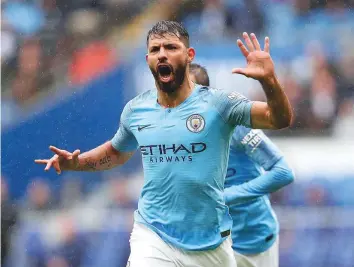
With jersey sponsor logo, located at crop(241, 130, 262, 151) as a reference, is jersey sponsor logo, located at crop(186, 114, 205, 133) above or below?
above

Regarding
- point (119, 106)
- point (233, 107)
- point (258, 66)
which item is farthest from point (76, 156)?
point (119, 106)

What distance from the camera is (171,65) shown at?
15.8 ft

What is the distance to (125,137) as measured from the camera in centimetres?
530

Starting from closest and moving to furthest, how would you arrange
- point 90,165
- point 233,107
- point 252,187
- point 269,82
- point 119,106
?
point 269,82 → point 233,107 → point 90,165 → point 252,187 → point 119,106

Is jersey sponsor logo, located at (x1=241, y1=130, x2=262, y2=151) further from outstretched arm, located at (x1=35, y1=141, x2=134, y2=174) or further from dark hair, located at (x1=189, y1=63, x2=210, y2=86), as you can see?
outstretched arm, located at (x1=35, y1=141, x2=134, y2=174)

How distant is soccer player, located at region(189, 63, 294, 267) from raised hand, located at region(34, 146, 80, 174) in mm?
987

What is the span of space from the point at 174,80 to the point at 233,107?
38 cm

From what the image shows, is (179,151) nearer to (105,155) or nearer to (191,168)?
(191,168)

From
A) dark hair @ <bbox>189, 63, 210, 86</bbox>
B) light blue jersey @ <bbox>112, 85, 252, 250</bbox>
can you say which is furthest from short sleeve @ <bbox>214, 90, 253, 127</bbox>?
dark hair @ <bbox>189, 63, 210, 86</bbox>

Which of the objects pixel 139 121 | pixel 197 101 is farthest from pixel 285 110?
pixel 139 121

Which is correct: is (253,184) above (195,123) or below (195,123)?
below

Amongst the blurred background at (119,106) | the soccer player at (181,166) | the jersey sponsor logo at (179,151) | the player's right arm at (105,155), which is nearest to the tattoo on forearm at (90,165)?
the player's right arm at (105,155)

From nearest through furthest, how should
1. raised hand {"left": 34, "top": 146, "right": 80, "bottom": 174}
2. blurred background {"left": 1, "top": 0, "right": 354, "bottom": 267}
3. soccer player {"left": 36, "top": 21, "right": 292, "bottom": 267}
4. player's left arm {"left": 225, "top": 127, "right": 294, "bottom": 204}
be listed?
1. soccer player {"left": 36, "top": 21, "right": 292, "bottom": 267}
2. raised hand {"left": 34, "top": 146, "right": 80, "bottom": 174}
3. player's left arm {"left": 225, "top": 127, "right": 294, "bottom": 204}
4. blurred background {"left": 1, "top": 0, "right": 354, "bottom": 267}

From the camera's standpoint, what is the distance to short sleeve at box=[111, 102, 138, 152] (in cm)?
515
